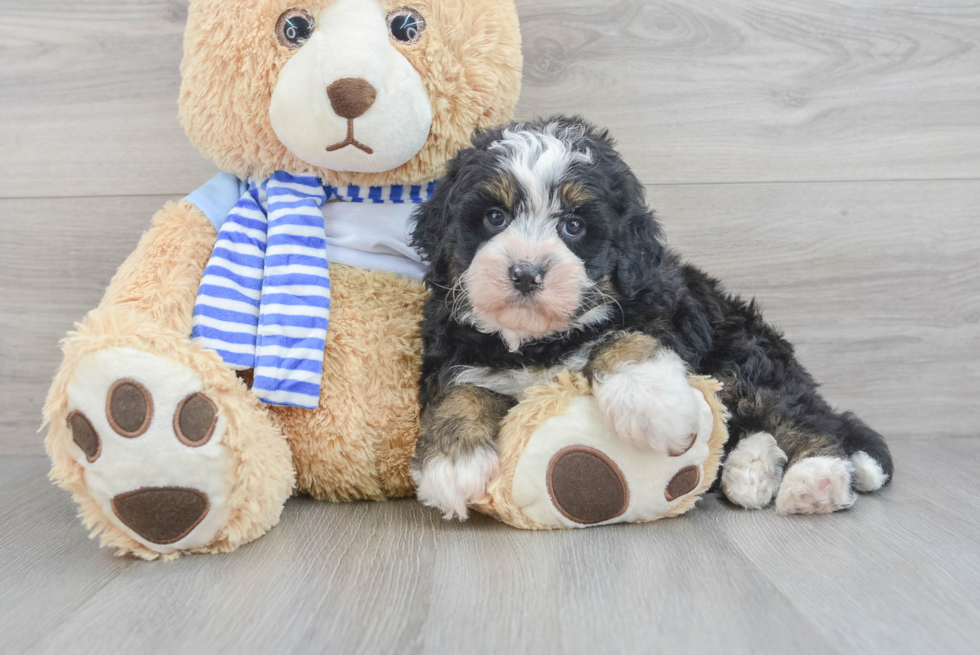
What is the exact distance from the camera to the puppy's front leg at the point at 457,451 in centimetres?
145

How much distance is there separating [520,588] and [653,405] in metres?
0.39

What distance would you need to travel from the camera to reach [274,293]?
164cm

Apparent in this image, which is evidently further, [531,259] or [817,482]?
[817,482]

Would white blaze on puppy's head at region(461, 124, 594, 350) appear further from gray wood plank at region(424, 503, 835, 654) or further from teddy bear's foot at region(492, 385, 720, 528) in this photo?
gray wood plank at region(424, 503, 835, 654)

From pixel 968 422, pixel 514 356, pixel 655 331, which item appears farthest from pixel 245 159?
pixel 968 422

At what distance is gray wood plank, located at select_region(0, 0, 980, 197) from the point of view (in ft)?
7.51

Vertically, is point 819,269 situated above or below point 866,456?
above

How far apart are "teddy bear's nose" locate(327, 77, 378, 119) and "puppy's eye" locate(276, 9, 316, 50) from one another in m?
0.18

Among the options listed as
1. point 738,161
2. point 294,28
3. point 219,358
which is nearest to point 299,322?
point 219,358

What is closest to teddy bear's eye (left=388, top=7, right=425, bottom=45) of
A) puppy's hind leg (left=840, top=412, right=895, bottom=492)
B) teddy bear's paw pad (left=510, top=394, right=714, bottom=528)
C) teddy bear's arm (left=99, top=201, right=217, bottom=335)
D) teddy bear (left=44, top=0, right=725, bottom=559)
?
teddy bear (left=44, top=0, right=725, bottom=559)

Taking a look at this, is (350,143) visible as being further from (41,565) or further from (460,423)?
(41,565)

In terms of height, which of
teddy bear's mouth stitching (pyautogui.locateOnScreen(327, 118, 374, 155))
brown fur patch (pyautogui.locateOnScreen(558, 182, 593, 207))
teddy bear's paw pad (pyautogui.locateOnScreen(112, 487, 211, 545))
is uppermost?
teddy bear's mouth stitching (pyautogui.locateOnScreen(327, 118, 374, 155))

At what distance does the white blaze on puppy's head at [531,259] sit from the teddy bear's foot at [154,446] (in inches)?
21.2

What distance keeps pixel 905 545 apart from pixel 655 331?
61cm
